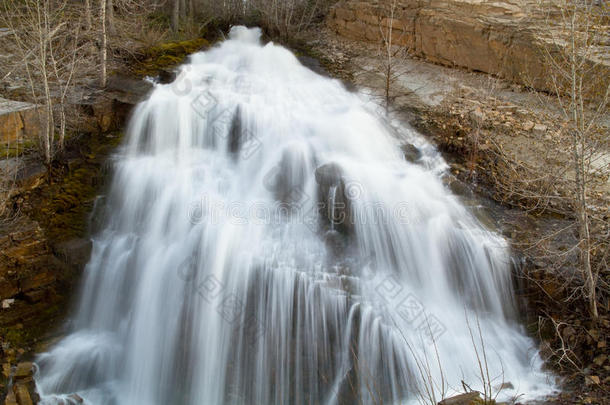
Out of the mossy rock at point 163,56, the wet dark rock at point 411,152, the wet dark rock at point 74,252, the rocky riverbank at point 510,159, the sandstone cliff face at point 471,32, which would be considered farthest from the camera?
the mossy rock at point 163,56

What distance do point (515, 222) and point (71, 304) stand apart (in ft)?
25.0

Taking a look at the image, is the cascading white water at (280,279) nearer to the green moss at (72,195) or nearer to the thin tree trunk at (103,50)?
the green moss at (72,195)

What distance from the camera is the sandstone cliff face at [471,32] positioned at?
12.0 m

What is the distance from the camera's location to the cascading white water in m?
6.91

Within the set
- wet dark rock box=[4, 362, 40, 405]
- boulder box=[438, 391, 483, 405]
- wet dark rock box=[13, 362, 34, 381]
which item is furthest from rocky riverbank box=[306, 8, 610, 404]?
wet dark rock box=[13, 362, 34, 381]

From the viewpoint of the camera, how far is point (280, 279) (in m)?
7.64

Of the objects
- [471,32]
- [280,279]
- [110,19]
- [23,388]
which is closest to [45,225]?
[23,388]

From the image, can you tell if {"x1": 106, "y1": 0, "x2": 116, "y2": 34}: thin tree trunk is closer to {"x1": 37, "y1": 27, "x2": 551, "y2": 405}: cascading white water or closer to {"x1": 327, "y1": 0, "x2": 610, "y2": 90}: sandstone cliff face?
{"x1": 37, "y1": 27, "x2": 551, "y2": 405}: cascading white water

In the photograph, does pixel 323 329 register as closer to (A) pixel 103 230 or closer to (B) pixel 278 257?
(B) pixel 278 257

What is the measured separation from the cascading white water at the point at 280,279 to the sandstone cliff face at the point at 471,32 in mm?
4058

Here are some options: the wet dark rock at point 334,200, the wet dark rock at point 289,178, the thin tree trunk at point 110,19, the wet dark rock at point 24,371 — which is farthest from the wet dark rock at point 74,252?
the thin tree trunk at point 110,19

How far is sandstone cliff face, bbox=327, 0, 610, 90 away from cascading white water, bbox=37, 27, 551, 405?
4.06 meters

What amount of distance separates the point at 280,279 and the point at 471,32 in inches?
364

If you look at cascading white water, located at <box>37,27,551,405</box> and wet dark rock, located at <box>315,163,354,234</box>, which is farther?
wet dark rock, located at <box>315,163,354,234</box>
